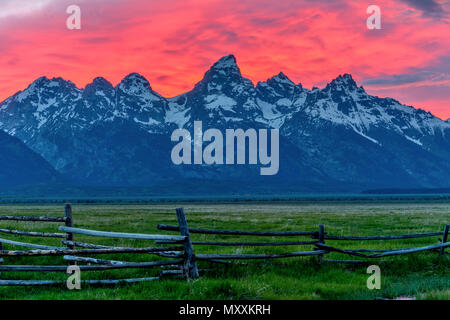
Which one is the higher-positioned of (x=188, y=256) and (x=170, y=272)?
(x=188, y=256)

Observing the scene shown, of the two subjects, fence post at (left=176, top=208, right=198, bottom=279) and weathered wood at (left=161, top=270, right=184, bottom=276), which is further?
weathered wood at (left=161, top=270, right=184, bottom=276)

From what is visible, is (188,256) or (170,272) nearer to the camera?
(188,256)

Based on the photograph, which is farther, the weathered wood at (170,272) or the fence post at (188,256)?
the weathered wood at (170,272)

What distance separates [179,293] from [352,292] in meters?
4.47

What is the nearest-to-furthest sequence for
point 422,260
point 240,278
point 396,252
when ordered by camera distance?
point 240,278 → point 396,252 → point 422,260

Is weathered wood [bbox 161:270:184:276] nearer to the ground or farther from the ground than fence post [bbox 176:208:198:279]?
nearer to the ground

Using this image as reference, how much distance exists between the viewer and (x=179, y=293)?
12031 mm

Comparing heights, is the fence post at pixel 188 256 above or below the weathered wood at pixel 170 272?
above

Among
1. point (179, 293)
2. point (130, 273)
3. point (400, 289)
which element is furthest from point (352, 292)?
point (130, 273)
